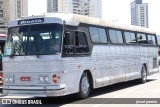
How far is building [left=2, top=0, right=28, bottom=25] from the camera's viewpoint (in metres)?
138

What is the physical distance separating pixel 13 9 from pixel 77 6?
34.3 metres

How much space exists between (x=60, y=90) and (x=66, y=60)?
39.5 inches

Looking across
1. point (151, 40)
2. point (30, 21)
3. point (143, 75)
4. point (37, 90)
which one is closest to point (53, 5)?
point (151, 40)

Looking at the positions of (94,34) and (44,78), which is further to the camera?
(94,34)

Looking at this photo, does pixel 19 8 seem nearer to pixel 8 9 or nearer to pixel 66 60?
pixel 8 9

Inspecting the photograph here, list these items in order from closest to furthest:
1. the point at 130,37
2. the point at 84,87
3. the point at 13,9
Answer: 1. the point at 84,87
2. the point at 130,37
3. the point at 13,9

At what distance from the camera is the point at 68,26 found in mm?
12312

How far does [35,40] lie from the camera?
1200 centimetres

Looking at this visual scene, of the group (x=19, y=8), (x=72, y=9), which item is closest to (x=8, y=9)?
(x=19, y=8)

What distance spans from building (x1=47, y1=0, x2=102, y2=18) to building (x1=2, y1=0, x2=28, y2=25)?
14599mm

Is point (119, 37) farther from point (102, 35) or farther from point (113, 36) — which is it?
point (102, 35)

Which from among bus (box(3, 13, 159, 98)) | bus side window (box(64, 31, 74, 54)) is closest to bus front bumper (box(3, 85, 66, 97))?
bus (box(3, 13, 159, 98))

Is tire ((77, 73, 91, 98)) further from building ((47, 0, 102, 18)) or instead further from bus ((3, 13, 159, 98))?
building ((47, 0, 102, 18))

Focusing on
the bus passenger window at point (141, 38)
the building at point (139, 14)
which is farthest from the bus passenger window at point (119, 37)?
the building at point (139, 14)
